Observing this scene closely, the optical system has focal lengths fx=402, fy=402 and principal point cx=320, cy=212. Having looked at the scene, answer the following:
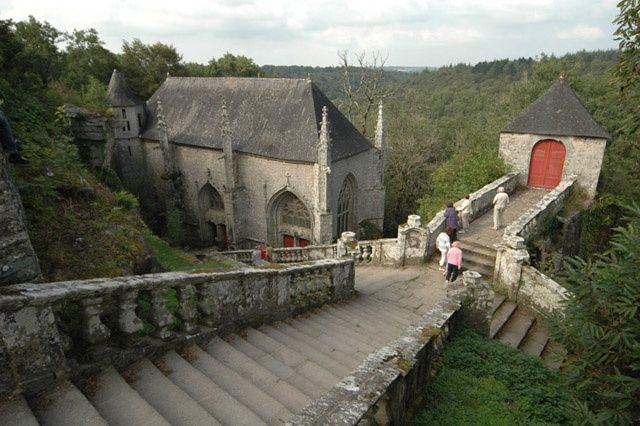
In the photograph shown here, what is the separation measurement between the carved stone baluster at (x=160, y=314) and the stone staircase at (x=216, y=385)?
0.26 m

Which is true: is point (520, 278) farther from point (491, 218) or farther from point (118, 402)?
point (118, 402)

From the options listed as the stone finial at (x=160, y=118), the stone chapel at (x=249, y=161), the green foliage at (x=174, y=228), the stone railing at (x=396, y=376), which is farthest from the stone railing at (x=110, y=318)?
the stone finial at (x=160, y=118)

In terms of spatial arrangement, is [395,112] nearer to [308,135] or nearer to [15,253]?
[308,135]

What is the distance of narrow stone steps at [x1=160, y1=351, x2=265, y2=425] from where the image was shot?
336 cm

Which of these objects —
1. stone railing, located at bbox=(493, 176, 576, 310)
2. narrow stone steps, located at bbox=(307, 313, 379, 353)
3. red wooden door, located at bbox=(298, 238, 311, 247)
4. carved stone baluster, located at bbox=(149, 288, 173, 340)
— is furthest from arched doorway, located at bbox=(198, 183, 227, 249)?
carved stone baluster, located at bbox=(149, 288, 173, 340)

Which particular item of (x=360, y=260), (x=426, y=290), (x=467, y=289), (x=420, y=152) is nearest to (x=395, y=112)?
(x=420, y=152)

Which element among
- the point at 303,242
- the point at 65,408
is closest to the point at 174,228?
the point at 303,242

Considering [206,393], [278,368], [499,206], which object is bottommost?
[499,206]

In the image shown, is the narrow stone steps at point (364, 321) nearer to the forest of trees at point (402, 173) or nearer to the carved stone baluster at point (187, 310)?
the forest of trees at point (402, 173)

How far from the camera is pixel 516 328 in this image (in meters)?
9.05

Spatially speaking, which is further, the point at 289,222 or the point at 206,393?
the point at 289,222

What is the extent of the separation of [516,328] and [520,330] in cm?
10

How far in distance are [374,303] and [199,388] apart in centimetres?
594

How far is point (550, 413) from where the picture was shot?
4.87 m
